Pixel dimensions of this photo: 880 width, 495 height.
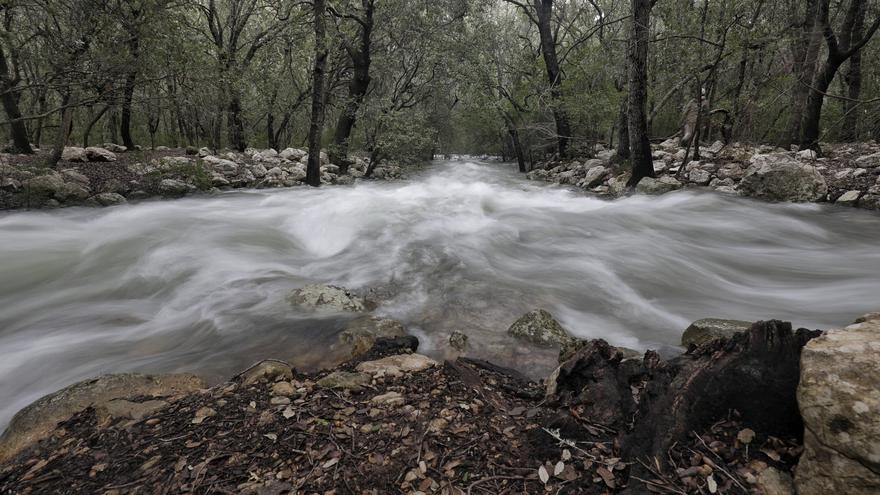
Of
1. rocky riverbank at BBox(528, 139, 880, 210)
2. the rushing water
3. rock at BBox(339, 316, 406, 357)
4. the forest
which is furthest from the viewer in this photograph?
rocky riverbank at BBox(528, 139, 880, 210)

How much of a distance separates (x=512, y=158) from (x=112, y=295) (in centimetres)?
2749

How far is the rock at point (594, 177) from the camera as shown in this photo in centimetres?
1289

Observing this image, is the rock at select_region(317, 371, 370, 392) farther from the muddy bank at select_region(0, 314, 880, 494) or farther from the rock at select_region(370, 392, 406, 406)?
the rock at select_region(370, 392, 406, 406)

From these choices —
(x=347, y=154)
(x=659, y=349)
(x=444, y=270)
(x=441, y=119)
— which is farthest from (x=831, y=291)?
(x=441, y=119)

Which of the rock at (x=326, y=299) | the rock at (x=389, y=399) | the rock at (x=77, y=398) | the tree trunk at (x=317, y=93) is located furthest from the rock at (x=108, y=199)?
the rock at (x=389, y=399)

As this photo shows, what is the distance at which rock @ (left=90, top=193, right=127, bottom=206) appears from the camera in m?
9.73

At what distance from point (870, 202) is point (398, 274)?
9.05 metres

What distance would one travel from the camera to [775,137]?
1413 centimetres

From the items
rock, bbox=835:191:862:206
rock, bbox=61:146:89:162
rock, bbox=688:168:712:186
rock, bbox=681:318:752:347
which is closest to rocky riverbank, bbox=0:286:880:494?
rock, bbox=681:318:752:347

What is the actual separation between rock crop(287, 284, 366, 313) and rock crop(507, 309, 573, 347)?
1.82 meters

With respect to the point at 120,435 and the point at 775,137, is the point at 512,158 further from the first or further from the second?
the point at 120,435

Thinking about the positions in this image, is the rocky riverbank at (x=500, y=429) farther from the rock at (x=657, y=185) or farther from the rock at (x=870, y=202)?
the rock at (x=657, y=185)

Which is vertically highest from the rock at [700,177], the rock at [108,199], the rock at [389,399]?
the rock at [700,177]

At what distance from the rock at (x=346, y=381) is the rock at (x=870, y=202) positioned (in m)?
10.2
